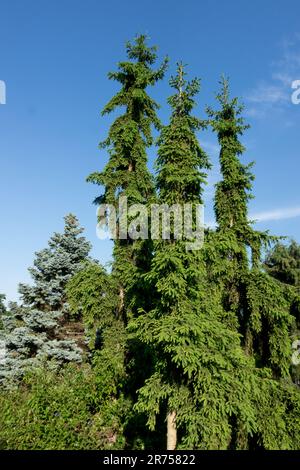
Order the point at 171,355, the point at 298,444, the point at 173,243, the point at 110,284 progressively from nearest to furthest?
the point at 171,355, the point at 173,243, the point at 298,444, the point at 110,284

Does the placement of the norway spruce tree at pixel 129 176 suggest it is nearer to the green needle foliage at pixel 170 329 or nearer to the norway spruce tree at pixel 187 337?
the green needle foliage at pixel 170 329

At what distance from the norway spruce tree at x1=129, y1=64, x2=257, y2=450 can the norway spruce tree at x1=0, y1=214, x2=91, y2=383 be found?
495 inches

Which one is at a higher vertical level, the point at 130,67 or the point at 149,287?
the point at 130,67

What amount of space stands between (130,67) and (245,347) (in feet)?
40.3

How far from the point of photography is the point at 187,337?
8.09 metres

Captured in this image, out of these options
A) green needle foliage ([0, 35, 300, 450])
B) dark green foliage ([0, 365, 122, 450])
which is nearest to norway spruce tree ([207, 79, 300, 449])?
green needle foliage ([0, 35, 300, 450])

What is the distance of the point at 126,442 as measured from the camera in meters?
12.8

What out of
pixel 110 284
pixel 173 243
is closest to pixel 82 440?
pixel 110 284

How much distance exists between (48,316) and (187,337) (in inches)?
597

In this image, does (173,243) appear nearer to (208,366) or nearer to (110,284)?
(208,366)

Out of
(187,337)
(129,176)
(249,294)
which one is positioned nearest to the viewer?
(187,337)

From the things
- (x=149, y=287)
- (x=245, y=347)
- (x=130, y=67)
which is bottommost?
(x=245, y=347)

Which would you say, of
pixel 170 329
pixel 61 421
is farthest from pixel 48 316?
pixel 170 329

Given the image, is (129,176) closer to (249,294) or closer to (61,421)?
(249,294)
